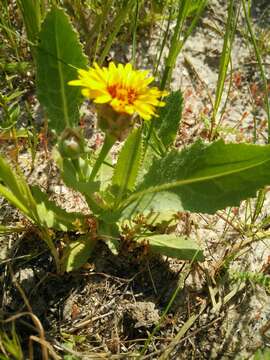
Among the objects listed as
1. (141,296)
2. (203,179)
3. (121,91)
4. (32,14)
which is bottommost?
(141,296)

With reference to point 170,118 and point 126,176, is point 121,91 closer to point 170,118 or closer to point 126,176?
point 126,176

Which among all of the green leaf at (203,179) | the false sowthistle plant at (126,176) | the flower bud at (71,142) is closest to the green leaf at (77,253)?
the false sowthistle plant at (126,176)

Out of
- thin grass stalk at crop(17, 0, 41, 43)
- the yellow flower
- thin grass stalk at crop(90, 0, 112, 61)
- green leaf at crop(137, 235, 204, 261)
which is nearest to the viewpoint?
the yellow flower

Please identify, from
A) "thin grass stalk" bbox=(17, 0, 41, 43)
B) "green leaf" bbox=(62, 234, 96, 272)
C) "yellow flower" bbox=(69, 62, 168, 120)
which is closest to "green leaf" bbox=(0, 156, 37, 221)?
"green leaf" bbox=(62, 234, 96, 272)

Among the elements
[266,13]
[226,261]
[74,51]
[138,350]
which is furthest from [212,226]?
[266,13]

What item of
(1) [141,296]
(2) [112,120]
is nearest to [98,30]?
(2) [112,120]

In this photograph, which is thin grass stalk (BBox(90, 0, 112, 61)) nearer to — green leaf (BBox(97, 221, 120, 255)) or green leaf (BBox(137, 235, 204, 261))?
green leaf (BBox(97, 221, 120, 255))
